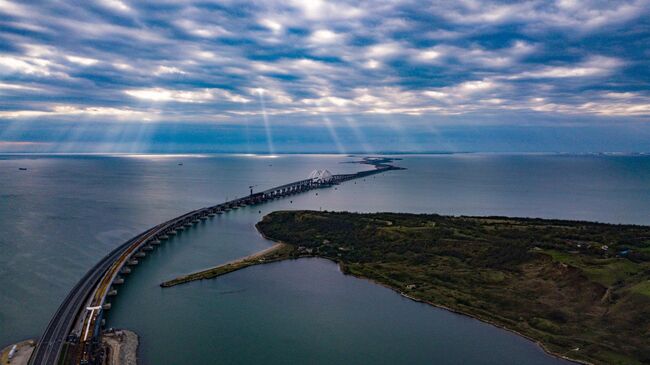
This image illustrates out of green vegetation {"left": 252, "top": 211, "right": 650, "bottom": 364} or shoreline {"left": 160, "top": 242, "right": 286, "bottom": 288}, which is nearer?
green vegetation {"left": 252, "top": 211, "right": 650, "bottom": 364}

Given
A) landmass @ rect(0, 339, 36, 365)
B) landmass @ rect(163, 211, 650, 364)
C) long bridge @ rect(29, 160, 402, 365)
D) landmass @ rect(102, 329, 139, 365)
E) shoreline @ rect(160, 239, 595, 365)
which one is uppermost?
landmass @ rect(163, 211, 650, 364)

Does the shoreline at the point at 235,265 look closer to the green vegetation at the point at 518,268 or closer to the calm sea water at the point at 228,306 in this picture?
the green vegetation at the point at 518,268

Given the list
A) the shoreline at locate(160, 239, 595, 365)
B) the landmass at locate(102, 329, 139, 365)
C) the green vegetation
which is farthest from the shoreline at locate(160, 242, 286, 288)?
the landmass at locate(102, 329, 139, 365)

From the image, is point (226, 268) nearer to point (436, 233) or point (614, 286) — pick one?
point (436, 233)

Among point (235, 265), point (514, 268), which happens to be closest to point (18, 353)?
point (235, 265)

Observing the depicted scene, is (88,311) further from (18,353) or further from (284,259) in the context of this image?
(284,259)

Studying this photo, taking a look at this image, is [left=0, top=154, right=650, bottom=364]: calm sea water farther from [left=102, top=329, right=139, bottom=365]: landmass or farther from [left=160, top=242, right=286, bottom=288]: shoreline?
[left=160, top=242, right=286, bottom=288]: shoreline

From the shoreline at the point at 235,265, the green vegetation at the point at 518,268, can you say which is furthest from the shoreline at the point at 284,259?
the green vegetation at the point at 518,268
